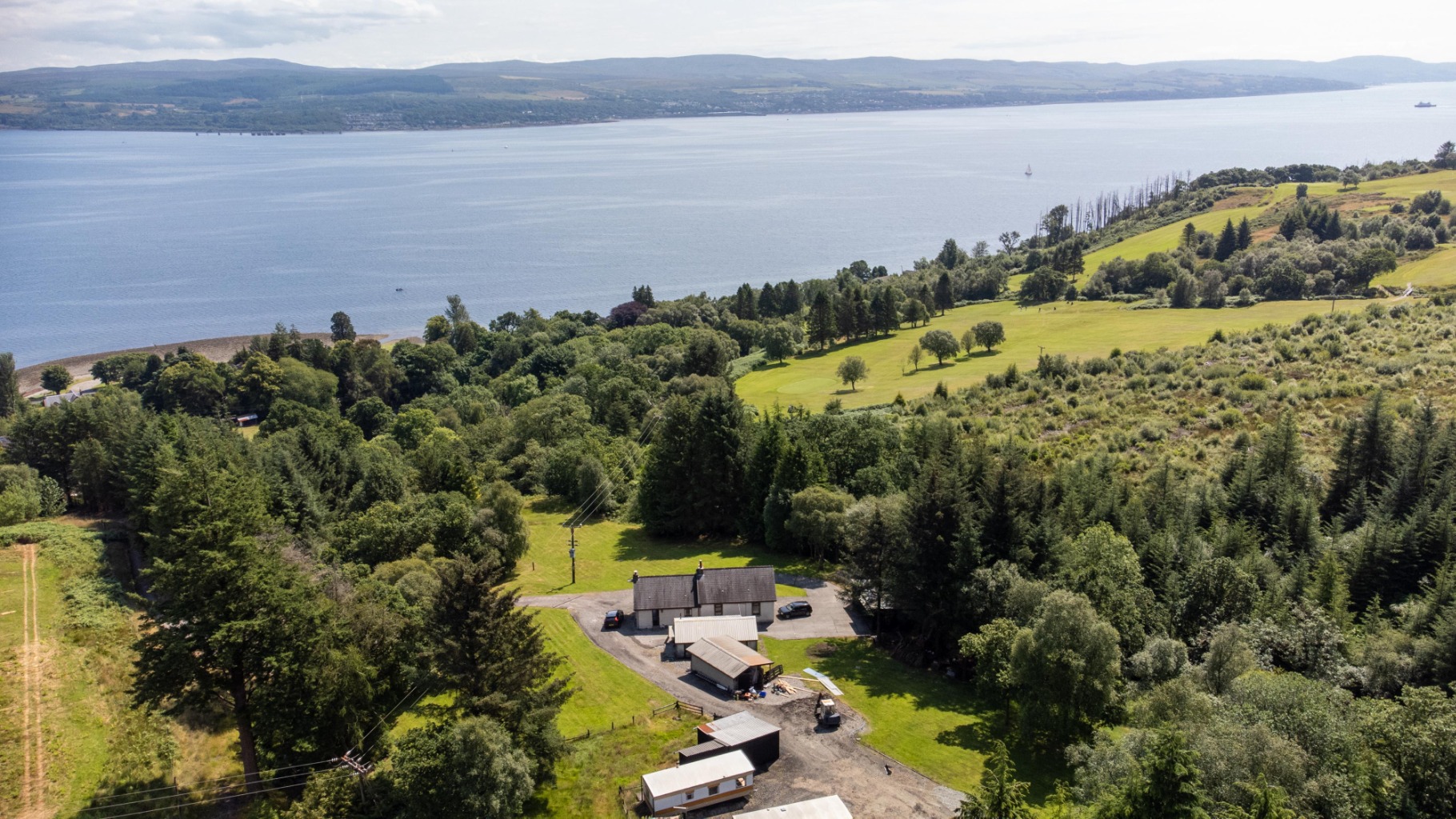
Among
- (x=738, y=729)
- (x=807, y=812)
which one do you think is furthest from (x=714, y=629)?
(x=807, y=812)

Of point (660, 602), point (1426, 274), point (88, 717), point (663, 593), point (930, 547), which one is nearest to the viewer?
point (88, 717)

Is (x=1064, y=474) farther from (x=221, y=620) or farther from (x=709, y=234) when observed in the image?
(x=709, y=234)

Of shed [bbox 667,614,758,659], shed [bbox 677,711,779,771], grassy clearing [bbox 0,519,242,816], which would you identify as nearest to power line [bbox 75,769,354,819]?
grassy clearing [bbox 0,519,242,816]

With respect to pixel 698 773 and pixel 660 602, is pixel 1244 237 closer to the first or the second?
pixel 660 602

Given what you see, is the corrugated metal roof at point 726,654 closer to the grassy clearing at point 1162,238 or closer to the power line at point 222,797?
the power line at point 222,797

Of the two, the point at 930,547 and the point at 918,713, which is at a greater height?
the point at 930,547

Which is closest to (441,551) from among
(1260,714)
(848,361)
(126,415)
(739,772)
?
(739,772)

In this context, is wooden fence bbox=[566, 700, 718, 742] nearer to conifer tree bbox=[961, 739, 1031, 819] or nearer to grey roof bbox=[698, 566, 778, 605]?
grey roof bbox=[698, 566, 778, 605]
